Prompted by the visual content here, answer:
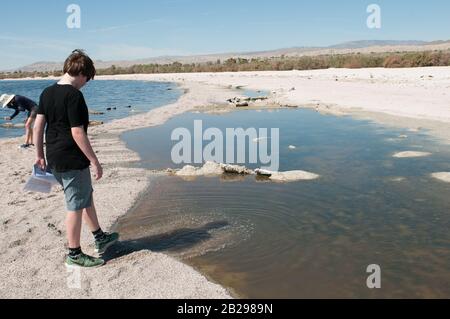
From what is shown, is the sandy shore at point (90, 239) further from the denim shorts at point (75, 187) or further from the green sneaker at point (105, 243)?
the denim shorts at point (75, 187)

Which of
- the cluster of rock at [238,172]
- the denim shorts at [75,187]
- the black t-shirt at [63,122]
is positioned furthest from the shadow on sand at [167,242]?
the cluster of rock at [238,172]

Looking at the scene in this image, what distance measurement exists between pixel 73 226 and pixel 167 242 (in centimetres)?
135

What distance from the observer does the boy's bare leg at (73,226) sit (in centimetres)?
476

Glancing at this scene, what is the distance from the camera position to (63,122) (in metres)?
4.55

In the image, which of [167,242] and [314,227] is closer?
[167,242]

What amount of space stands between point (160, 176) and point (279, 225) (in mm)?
3482

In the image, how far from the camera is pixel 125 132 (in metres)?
15.0

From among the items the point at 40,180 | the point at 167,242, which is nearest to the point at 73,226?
the point at 40,180

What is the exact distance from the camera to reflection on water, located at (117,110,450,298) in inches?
184

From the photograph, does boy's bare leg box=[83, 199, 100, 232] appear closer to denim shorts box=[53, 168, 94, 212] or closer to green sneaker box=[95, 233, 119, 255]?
green sneaker box=[95, 233, 119, 255]

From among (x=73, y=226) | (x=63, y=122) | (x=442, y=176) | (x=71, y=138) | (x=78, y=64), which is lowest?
(x=442, y=176)

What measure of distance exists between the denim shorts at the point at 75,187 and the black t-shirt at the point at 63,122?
3.1 inches

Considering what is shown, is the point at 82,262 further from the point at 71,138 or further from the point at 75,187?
the point at 71,138
